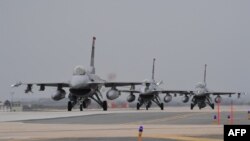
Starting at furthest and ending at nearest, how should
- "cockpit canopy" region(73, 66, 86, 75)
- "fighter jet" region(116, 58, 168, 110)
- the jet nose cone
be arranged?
"fighter jet" region(116, 58, 168, 110), "cockpit canopy" region(73, 66, 86, 75), the jet nose cone

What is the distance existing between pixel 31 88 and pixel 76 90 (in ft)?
23.7

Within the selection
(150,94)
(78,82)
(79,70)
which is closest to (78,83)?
(78,82)

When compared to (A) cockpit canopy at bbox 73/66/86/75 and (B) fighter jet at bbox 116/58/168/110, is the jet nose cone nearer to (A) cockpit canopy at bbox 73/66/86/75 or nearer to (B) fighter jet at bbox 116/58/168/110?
(A) cockpit canopy at bbox 73/66/86/75

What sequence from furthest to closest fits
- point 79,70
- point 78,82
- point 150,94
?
point 150,94
point 79,70
point 78,82

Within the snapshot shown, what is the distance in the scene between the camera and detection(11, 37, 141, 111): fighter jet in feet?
222

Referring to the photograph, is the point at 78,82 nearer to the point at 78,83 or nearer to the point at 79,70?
the point at 78,83

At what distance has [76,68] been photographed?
68.6m

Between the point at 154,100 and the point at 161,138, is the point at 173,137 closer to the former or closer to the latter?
the point at 161,138

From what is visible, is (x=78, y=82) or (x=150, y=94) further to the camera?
(x=150, y=94)

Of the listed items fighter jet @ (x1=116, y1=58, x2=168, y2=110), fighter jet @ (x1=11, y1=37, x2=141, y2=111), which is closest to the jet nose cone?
fighter jet @ (x1=11, y1=37, x2=141, y2=111)

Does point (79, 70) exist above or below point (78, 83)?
above

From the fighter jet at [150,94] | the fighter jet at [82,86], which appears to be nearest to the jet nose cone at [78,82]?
the fighter jet at [82,86]

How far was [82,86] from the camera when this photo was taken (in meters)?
67.5

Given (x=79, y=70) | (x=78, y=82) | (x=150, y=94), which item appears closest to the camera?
(x=78, y=82)
